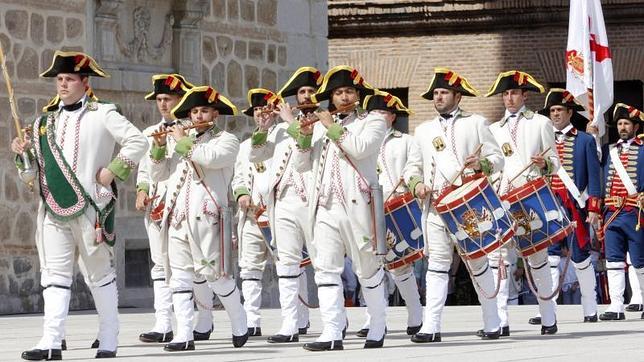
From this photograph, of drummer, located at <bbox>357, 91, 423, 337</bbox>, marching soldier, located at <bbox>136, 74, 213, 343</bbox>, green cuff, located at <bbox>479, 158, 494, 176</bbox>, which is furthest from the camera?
drummer, located at <bbox>357, 91, 423, 337</bbox>

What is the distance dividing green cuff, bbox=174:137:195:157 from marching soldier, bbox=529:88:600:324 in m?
4.73

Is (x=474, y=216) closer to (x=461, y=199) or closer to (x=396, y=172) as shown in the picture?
(x=461, y=199)

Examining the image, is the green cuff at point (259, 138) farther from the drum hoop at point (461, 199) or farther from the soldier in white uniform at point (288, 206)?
the drum hoop at point (461, 199)

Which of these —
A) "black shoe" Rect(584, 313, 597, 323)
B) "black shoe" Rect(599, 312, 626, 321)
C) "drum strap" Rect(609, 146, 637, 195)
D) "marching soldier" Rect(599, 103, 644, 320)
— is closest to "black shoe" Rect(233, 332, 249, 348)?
"black shoe" Rect(584, 313, 597, 323)

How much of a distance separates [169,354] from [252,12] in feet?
33.6

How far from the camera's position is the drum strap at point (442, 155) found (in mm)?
14258

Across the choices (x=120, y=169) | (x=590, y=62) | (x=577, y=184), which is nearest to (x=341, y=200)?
(x=120, y=169)

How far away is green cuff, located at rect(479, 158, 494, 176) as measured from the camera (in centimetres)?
1412

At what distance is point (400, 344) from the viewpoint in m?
14.1

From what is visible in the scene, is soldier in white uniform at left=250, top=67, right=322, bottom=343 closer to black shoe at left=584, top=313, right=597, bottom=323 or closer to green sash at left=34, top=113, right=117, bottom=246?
green sash at left=34, top=113, right=117, bottom=246

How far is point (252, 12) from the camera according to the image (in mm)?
22938

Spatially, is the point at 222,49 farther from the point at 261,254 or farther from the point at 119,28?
the point at 261,254

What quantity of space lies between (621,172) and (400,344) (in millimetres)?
4829

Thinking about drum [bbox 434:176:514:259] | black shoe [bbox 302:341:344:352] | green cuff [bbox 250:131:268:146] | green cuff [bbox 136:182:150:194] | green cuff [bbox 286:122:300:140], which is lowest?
black shoe [bbox 302:341:344:352]
